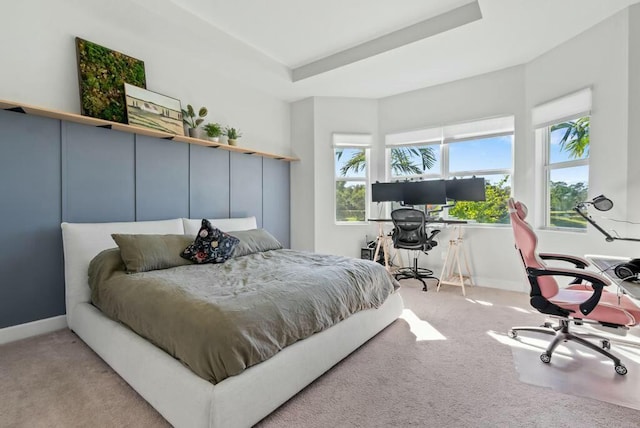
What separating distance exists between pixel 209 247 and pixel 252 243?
572mm

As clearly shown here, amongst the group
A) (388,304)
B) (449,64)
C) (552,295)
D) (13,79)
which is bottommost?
(388,304)

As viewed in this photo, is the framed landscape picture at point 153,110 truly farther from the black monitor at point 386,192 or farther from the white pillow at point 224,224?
the black monitor at point 386,192

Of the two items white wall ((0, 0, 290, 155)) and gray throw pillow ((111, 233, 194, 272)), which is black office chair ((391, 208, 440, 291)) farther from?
gray throw pillow ((111, 233, 194, 272))

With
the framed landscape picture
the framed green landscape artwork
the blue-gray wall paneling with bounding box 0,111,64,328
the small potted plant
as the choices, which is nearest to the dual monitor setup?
the small potted plant

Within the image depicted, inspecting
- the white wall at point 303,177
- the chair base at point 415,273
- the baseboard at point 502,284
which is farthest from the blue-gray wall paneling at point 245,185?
the baseboard at point 502,284

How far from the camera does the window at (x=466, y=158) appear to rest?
13.4 ft

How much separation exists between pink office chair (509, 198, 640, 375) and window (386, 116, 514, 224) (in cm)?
191

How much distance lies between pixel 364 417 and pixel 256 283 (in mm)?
1014

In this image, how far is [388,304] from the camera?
2.70 metres

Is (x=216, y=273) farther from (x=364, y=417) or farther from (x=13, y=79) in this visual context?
(x=13, y=79)

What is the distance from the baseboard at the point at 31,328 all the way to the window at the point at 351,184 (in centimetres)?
363

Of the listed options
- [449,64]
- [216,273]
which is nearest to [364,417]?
[216,273]

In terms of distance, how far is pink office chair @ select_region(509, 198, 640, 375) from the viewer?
6.24 feet

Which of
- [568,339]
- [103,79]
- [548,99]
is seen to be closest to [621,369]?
[568,339]
